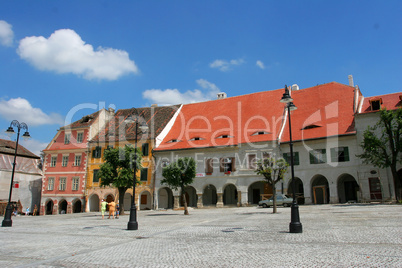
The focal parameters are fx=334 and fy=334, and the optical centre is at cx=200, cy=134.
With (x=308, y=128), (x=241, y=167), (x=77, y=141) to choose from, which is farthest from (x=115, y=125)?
(x=308, y=128)

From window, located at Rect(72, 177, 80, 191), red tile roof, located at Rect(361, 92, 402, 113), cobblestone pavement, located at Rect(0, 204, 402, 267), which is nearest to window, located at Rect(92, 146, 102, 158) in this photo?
window, located at Rect(72, 177, 80, 191)

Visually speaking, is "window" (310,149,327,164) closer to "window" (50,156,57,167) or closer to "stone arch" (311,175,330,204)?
"stone arch" (311,175,330,204)

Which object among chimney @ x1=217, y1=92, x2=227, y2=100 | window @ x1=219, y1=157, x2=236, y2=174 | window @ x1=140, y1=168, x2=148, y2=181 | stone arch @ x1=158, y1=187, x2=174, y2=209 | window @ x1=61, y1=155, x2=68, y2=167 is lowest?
stone arch @ x1=158, y1=187, x2=174, y2=209

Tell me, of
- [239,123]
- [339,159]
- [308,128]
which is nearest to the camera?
[339,159]

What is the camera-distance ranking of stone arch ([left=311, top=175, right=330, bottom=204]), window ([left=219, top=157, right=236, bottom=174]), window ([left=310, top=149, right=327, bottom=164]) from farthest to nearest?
1. window ([left=219, top=157, right=236, bottom=174])
2. stone arch ([left=311, top=175, right=330, bottom=204])
3. window ([left=310, top=149, right=327, bottom=164])

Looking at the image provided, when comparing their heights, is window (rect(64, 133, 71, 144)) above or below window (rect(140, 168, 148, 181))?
above

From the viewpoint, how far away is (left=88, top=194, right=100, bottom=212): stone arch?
45.2 metres

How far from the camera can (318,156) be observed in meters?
34.9

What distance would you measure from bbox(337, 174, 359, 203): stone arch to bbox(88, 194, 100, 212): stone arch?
3104 centimetres

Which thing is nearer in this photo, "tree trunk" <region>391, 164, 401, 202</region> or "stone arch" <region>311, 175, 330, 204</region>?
"tree trunk" <region>391, 164, 401, 202</region>

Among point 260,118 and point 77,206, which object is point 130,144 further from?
point 260,118

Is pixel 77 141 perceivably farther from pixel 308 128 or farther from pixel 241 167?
pixel 308 128

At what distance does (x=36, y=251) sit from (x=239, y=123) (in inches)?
1293

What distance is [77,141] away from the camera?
47.4 metres
